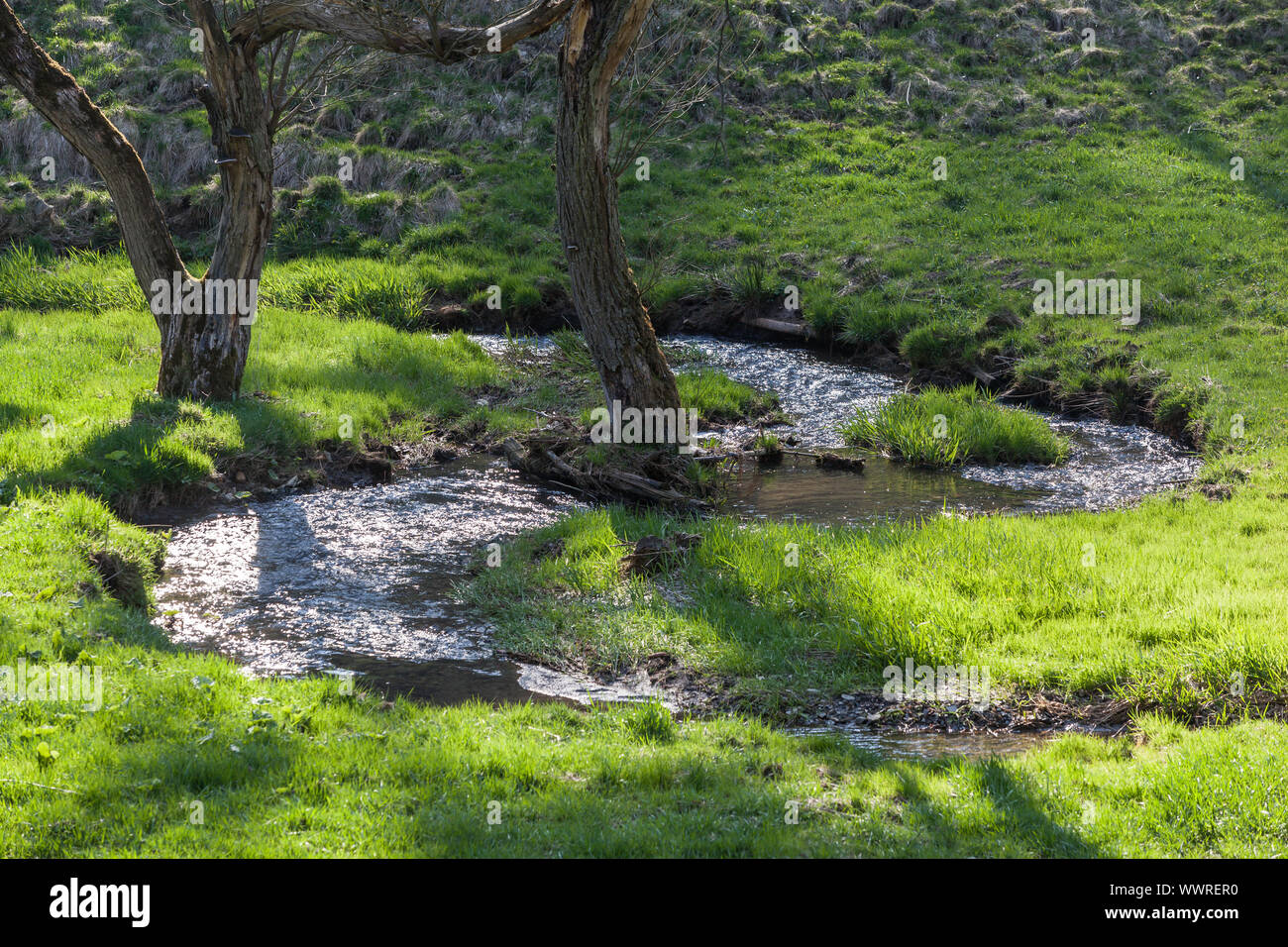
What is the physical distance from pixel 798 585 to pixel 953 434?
17.0 ft

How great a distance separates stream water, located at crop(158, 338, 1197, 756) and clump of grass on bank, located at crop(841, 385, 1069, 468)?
0.29m

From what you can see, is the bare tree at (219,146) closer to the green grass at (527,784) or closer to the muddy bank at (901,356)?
the muddy bank at (901,356)

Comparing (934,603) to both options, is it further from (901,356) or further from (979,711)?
(901,356)

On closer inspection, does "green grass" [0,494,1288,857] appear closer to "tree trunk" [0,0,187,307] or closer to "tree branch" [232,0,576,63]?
"tree branch" [232,0,576,63]

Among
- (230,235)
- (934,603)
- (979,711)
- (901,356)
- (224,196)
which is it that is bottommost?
(979,711)

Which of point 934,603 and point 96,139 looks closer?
point 934,603

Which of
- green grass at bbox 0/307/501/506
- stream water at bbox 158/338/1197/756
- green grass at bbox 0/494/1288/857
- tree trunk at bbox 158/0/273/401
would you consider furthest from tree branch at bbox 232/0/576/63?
green grass at bbox 0/494/1288/857

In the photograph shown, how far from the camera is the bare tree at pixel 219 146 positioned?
10867 mm

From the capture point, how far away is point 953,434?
42.7 feet

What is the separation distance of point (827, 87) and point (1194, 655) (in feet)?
65.5

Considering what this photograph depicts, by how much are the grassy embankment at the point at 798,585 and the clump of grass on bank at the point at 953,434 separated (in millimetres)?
1720

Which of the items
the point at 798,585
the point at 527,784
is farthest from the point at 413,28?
the point at 527,784

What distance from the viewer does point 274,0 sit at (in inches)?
444
